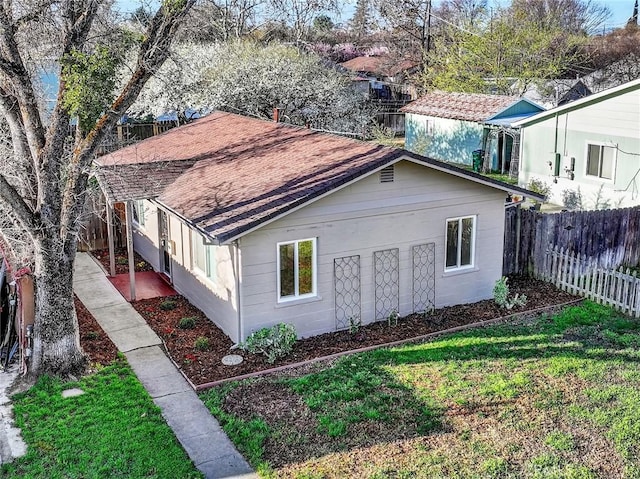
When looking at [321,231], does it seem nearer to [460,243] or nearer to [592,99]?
[460,243]

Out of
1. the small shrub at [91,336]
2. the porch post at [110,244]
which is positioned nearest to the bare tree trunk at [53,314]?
the small shrub at [91,336]

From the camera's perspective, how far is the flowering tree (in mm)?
28078

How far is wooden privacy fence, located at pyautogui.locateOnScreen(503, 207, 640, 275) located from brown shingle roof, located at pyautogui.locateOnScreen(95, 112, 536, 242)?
7.07ft

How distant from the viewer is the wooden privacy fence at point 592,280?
528 inches

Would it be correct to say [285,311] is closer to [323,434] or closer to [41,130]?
[323,434]

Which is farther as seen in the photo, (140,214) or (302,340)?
(140,214)

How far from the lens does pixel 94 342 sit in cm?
1239

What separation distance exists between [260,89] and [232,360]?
1857 centimetres

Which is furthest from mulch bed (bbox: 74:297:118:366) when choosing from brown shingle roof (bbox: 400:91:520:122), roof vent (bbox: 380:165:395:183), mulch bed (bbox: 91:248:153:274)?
brown shingle roof (bbox: 400:91:520:122)

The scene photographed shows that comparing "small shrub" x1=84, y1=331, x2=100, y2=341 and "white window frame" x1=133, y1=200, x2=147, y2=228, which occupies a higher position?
"white window frame" x1=133, y1=200, x2=147, y2=228

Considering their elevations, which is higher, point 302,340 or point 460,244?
point 460,244

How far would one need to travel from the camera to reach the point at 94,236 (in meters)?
18.6

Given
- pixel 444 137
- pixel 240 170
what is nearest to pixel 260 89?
pixel 444 137

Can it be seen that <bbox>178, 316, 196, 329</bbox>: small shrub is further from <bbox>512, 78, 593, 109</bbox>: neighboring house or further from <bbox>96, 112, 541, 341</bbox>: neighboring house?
<bbox>512, 78, 593, 109</bbox>: neighboring house
